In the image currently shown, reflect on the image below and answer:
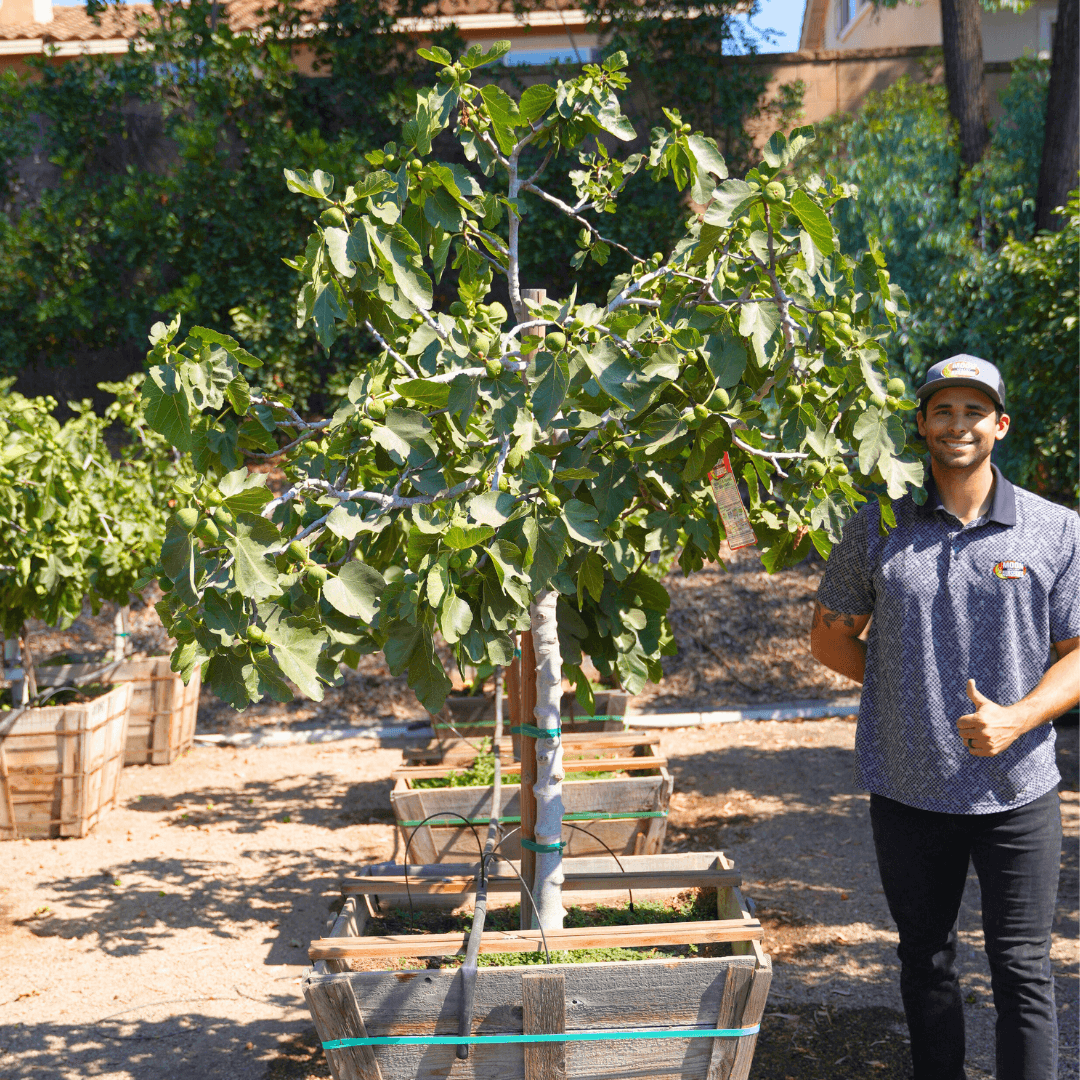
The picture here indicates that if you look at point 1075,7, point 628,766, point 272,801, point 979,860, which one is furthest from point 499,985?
point 1075,7

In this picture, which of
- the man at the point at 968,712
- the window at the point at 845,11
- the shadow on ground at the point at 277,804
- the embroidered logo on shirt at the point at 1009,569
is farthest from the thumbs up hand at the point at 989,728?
the window at the point at 845,11

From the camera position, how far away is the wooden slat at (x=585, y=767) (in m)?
4.14

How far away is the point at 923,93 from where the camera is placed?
1052 centimetres

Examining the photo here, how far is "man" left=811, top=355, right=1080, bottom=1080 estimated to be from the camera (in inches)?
92.4

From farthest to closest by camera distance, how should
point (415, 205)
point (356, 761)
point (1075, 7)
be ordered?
point (1075, 7) < point (356, 761) < point (415, 205)

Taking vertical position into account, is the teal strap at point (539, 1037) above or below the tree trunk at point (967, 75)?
below

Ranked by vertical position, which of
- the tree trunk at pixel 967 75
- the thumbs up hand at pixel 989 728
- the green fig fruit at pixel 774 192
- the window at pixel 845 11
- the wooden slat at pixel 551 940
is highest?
the window at pixel 845 11

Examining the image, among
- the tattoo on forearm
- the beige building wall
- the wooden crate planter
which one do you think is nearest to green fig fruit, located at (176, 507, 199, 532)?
the tattoo on forearm

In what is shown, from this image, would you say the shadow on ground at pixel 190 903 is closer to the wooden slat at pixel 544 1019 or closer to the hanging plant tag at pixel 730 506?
the wooden slat at pixel 544 1019

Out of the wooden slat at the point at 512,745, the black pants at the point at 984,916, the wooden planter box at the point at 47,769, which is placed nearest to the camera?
the black pants at the point at 984,916

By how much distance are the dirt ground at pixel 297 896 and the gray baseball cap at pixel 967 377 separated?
197cm

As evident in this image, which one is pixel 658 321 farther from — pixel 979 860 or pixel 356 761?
pixel 356 761

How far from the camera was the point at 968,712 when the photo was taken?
2.44 m

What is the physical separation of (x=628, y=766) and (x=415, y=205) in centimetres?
252
